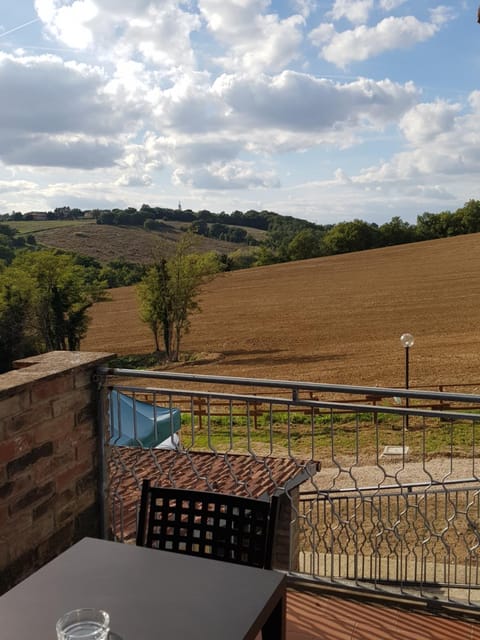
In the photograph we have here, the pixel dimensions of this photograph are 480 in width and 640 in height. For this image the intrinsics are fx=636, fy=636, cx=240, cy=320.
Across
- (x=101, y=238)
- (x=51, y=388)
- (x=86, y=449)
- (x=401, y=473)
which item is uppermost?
(x=101, y=238)

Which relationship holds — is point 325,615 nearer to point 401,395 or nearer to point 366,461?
point 401,395

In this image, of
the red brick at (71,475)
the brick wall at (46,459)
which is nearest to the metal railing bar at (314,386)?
the brick wall at (46,459)

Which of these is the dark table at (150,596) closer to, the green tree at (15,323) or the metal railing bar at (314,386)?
the metal railing bar at (314,386)

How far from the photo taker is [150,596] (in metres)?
1.70

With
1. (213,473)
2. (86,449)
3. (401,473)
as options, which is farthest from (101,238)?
(86,449)

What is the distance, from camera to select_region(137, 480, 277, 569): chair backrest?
2.10 m

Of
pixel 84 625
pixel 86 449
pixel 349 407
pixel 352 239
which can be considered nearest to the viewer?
pixel 84 625

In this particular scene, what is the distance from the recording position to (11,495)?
2777 mm

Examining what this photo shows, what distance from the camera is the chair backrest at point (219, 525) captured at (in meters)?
2.10

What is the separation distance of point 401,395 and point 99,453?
5.33ft

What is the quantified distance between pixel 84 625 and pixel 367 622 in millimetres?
1839

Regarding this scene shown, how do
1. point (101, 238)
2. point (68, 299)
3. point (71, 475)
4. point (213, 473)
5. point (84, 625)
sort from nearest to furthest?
point (84, 625)
point (71, 475)
point (213, 473)
point (68, 299)
point (101, 238)

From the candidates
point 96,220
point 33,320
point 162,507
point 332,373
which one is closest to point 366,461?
point 332,373

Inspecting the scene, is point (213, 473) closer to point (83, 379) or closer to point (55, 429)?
point (83, 379)
